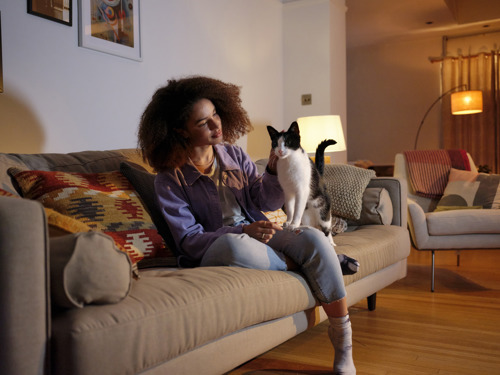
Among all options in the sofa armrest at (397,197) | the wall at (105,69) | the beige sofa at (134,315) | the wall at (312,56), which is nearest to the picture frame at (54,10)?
the wall at (105,69)

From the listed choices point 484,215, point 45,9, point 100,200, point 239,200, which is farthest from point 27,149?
point 484,215

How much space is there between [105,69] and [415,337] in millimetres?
2044

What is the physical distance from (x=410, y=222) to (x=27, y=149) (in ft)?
7.08

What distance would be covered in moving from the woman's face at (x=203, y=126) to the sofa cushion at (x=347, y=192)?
3.42ft

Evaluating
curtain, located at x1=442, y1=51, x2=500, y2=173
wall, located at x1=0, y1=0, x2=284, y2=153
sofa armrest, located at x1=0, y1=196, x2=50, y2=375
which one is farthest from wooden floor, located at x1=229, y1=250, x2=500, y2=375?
curtain, located at x1=442, y1=51, x2=500, y2=173

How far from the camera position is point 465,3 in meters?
5.55

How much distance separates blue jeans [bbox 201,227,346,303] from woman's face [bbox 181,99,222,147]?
1.29 ft

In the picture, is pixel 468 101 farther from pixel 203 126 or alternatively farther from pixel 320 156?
pixel 203 126

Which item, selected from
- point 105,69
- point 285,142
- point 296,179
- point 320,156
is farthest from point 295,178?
point 105,69

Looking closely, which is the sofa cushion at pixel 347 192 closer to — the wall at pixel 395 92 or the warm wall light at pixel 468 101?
the warm wall light at pixel 468 101

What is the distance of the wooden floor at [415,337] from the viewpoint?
1.73m

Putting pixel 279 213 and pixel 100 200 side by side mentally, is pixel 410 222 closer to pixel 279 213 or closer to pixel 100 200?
pixel 279 213

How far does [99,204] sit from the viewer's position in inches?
61.8

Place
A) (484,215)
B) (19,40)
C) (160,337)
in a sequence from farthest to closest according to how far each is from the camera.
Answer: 1. (484,215)
2. (19,40)
3. (160,337)
